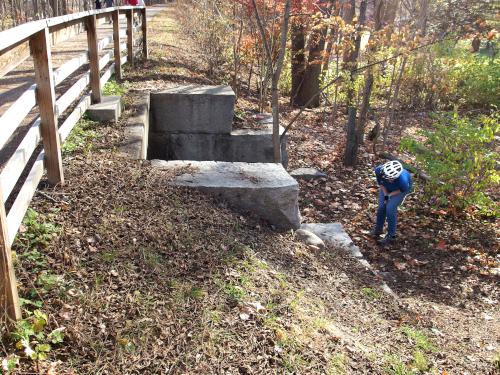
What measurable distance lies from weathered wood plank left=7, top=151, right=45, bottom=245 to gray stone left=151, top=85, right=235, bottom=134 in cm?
382

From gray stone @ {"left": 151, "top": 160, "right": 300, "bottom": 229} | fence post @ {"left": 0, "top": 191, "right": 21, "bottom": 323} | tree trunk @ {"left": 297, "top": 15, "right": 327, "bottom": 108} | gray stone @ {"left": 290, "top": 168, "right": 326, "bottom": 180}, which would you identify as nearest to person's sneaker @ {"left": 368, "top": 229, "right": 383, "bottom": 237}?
gray stone @ {"left": 290, "top": 168, "right": 326, "bottom": 180}

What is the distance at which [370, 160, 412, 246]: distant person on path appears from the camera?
6.23 metres

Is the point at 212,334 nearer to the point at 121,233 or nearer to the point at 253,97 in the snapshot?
the point at 121,233

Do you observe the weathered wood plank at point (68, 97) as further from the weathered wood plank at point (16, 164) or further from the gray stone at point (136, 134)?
the gray stone at point (136, 134)

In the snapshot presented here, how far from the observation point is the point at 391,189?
6.42 m

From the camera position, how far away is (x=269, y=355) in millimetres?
2875

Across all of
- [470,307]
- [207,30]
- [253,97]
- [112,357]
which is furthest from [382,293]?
[207,30]

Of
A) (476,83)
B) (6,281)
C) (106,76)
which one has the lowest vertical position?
(476,83)

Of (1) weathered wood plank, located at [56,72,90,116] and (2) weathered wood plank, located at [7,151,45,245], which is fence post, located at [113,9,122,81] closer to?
(1) weathered wood plank, located at [56,72,90,116]

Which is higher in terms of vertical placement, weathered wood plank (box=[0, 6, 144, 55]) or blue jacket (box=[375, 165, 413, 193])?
weathered wood plank (box=[0, 6, 144, 55])

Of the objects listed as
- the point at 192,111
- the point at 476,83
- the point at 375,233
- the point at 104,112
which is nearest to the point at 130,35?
the point at 192,111

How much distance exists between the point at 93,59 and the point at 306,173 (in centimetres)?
442

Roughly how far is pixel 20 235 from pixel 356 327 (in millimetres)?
2575

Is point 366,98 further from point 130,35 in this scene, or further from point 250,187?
point 250,187
